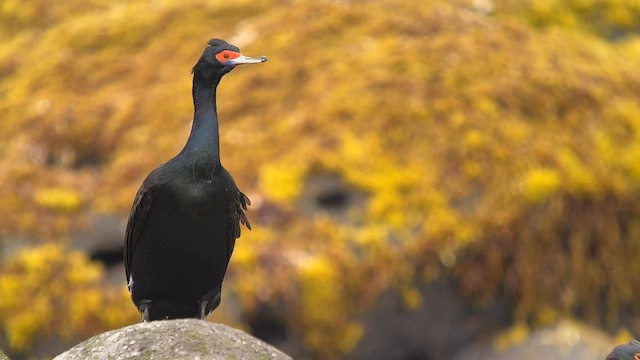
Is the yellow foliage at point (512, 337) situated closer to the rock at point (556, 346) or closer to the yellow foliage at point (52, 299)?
the rock at point (556, 346)

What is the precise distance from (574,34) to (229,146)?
249 inches

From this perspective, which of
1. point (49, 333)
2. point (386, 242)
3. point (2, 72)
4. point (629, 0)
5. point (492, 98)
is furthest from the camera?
point (629, 0)

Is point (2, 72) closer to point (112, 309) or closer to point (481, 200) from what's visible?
point (112, 309)

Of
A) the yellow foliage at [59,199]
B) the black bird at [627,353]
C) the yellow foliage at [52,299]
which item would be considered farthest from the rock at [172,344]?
the yellow foliage at [59,199]

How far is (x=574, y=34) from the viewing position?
52.3 ft

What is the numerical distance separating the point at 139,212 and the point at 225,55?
1375mm

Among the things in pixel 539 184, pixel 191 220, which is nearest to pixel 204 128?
pixel 191 220

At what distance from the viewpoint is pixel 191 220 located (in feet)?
24.8

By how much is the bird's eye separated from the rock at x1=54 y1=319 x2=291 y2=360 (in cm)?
236

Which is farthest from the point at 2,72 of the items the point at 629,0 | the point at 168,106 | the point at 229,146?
the point at 629,0

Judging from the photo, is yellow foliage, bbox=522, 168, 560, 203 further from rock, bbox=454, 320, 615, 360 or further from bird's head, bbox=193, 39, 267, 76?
bird's head, bbox=193, 39, 267, 76

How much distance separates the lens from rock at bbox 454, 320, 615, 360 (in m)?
11.0

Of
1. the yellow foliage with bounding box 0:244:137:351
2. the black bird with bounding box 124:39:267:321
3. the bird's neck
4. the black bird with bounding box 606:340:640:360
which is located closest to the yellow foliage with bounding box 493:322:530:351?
the yellow foliage with bounding box 0:244:137:351

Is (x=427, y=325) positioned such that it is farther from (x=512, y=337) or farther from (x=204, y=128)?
(x=204, y=128)
